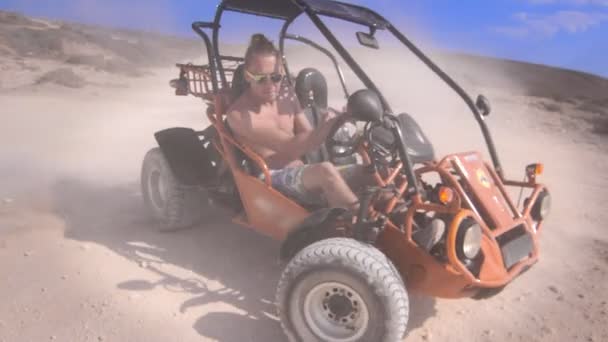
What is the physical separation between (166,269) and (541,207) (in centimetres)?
263

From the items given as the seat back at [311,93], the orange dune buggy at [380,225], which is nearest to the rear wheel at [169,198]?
the orange dune buggy at [380,225]

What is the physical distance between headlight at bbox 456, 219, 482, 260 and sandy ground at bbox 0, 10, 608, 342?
0.72 meters

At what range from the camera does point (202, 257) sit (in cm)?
427

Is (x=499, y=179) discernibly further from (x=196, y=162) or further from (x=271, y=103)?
(x=196, y=162)

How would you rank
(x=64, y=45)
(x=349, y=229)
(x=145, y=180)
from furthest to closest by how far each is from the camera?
(x=64, y=45)
(x=145, y=180)
(x=349, y=229)

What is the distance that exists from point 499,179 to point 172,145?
2.61 meters

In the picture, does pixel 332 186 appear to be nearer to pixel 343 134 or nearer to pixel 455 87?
pixel 343 134

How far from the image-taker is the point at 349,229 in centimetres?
321

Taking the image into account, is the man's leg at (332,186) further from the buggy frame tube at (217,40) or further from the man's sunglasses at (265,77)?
the buggy frame tube at (217,40)

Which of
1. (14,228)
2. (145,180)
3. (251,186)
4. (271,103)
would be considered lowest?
(14,228)

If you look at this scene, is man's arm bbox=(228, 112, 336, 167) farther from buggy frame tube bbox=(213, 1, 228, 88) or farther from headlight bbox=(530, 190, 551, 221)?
headlight bbox=(530, 190, 551, 221)

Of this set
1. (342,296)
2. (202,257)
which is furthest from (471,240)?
(202,257)

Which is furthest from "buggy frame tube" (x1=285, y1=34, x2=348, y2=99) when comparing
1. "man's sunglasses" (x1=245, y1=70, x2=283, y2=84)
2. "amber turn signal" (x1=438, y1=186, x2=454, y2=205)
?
"amber turn signal" (x1=438, y1=186, x2=454, y2=205)

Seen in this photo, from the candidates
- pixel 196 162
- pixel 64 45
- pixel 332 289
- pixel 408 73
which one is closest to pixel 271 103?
pixel 196 162
